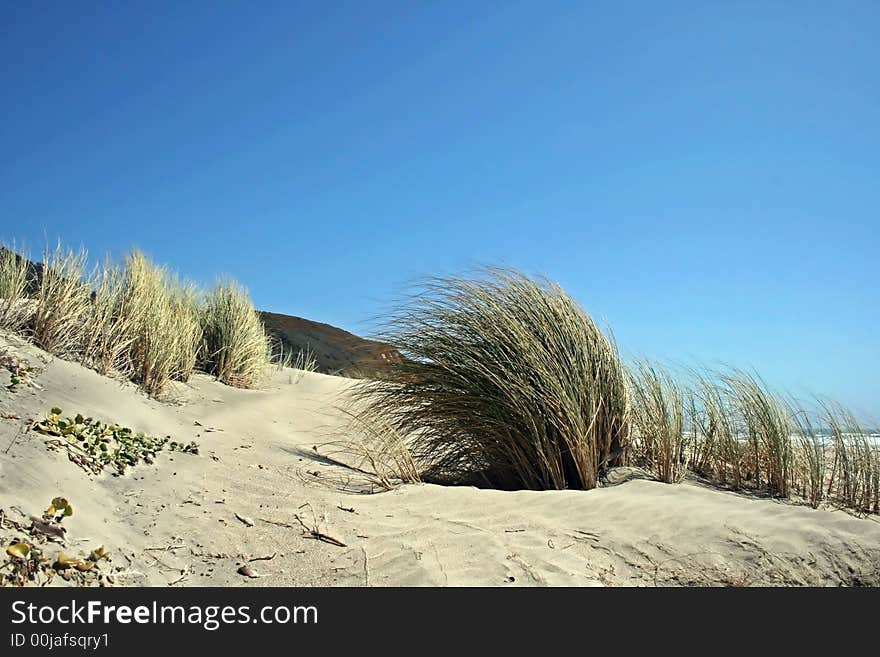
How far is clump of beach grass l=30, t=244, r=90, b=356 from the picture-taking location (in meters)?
5.95

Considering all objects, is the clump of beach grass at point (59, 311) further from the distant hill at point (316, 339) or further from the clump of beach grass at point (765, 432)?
the distant hill at point (316, 339)

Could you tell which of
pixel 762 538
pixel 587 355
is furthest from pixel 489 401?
pixel 762 538

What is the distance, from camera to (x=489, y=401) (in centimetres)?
535

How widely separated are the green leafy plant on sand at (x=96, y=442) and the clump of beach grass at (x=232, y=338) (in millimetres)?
4508

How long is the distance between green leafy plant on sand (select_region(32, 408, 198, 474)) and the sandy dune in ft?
0.32

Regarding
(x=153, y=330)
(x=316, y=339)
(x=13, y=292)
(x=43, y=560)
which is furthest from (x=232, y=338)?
(x=316, y=339)

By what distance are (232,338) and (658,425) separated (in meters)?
6.32

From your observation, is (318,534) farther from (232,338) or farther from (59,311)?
(232,338)

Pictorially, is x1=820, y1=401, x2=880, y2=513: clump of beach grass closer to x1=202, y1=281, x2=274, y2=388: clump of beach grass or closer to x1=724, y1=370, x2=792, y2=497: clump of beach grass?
x1=724, y1=370, x2=792, y2=497: clump of beach grass

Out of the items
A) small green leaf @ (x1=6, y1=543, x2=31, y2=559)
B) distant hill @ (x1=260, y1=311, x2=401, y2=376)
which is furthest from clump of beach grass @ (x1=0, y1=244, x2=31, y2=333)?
distant hill @ (x1=260, y1=311, x2=401, y2=376)
